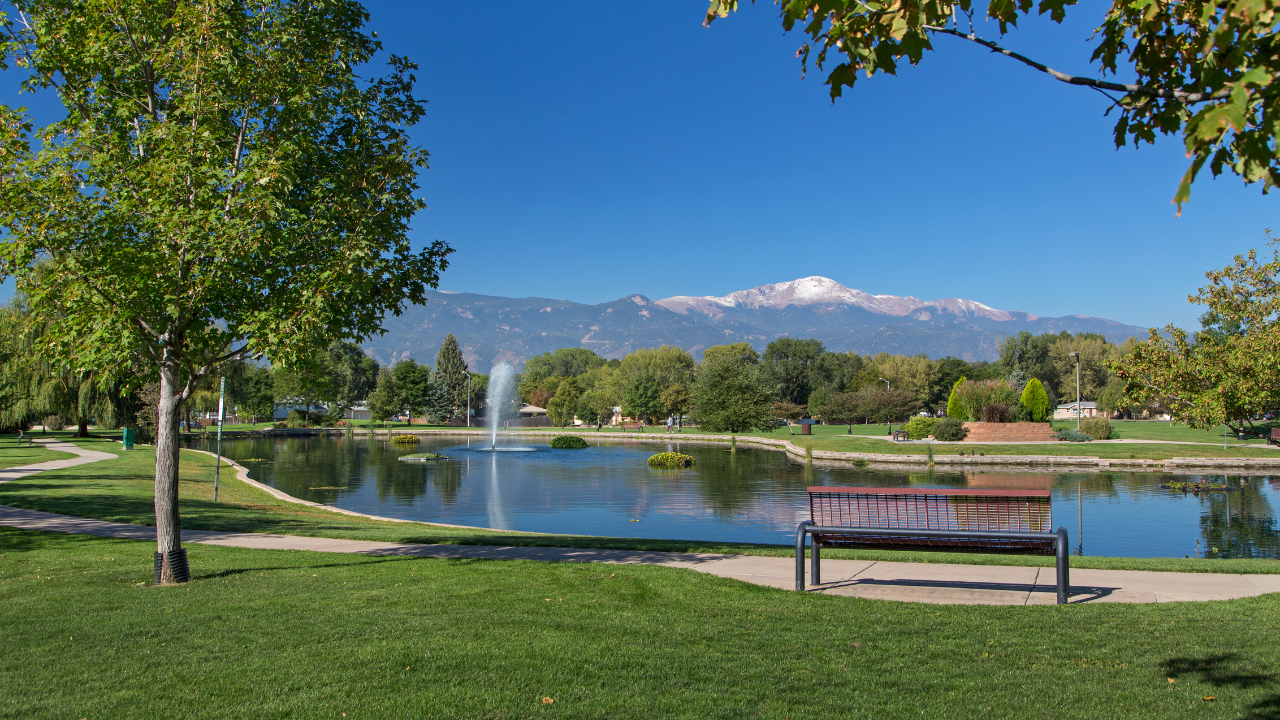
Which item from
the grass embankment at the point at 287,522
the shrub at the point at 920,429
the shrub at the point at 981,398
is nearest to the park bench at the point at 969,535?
the grass embankment at the point at 287,522

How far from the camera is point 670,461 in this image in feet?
125

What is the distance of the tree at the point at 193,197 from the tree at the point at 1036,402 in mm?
46584

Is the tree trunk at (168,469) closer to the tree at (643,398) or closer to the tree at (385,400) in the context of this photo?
the tree at (643,398)

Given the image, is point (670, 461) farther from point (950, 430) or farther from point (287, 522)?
point (287, 522)

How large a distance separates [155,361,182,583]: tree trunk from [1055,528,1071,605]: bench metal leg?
31.3 feet

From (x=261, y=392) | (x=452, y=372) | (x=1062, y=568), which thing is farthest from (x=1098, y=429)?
(x=452, y=372)

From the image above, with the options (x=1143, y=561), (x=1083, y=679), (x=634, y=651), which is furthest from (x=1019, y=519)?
(x=634, y=651)

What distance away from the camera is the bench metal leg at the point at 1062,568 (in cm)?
692

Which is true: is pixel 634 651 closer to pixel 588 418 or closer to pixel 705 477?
pixel 705 477

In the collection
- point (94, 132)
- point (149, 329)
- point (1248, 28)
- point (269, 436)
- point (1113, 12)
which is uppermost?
point (94, 132)

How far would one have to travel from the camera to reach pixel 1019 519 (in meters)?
8.16

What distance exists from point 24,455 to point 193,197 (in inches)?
1121

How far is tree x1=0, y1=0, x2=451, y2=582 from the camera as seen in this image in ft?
25.4

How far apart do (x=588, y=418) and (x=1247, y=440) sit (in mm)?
68166
